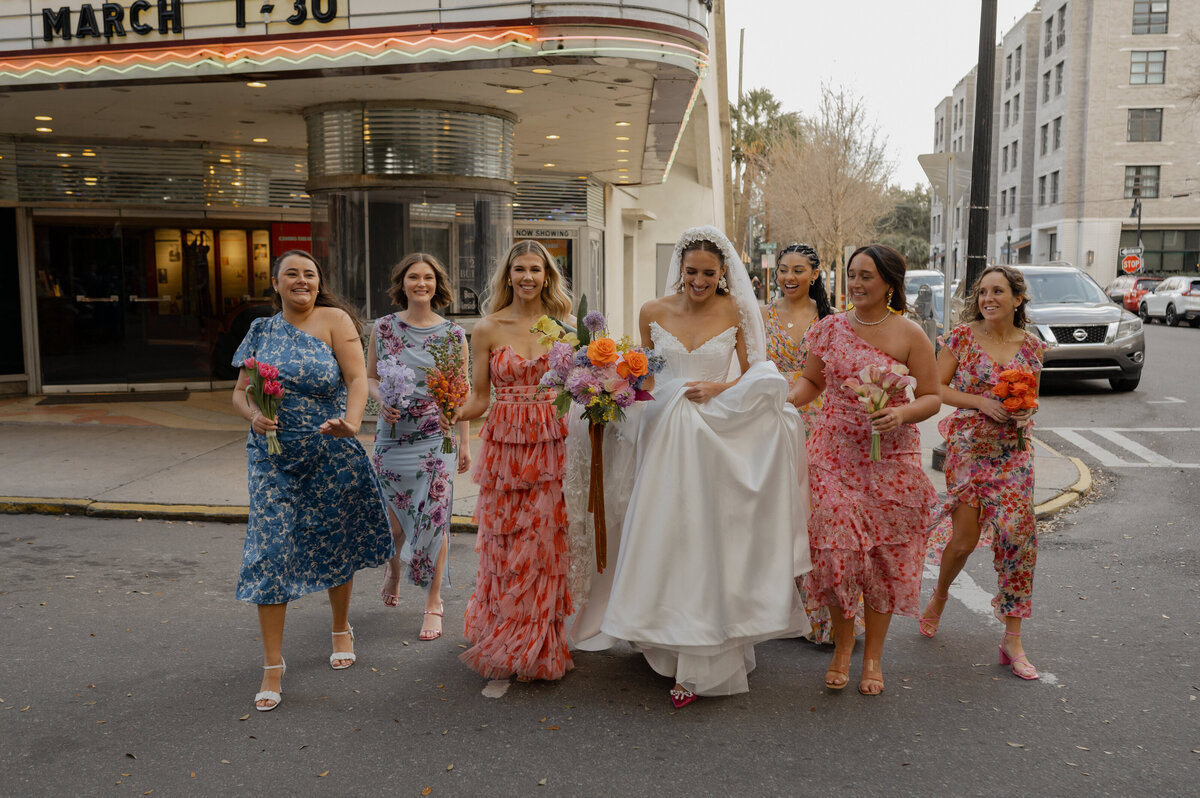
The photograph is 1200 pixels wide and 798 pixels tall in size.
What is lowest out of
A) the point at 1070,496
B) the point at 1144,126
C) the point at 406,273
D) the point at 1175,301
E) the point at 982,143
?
the point at 1070,496

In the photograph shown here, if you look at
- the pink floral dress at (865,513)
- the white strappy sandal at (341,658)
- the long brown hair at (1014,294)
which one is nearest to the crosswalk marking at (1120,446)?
the long brown hair at (1014,294)

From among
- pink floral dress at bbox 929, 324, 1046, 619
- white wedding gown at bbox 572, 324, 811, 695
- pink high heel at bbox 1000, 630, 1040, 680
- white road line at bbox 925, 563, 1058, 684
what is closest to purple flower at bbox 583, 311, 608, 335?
white wedding gown at bbox 572, 324, 811, 695

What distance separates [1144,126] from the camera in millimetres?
56719

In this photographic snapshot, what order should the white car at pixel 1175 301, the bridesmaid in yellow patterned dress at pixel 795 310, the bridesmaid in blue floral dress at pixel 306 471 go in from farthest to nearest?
the white car at pixel 1175 301 < the bridesmaid in yellow patterned dress at pixel 795 310 < the bridesmaid in blue floral dress at pixel 306 471

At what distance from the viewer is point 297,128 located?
1253 cm

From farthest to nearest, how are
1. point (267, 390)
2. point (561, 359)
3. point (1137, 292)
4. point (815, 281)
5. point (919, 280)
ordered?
point (1137, 292)
point (919, 280)
point (815, 281)
point (561, 359)
point (267, 390)

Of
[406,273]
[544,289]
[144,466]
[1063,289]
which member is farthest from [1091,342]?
[144,466]

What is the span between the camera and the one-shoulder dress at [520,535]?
14.9ft

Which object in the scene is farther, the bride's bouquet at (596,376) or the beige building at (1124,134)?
the beige building at (1124,134)

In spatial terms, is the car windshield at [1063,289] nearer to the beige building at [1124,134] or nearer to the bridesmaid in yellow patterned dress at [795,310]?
the bridesmaid in yellow patterned dress at [795,310]

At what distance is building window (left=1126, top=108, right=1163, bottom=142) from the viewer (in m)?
56.5

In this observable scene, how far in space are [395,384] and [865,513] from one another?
2.47 metres

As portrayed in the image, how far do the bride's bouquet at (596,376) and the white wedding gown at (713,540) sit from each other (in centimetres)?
19

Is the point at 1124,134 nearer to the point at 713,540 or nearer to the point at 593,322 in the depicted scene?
the point at 593,322
